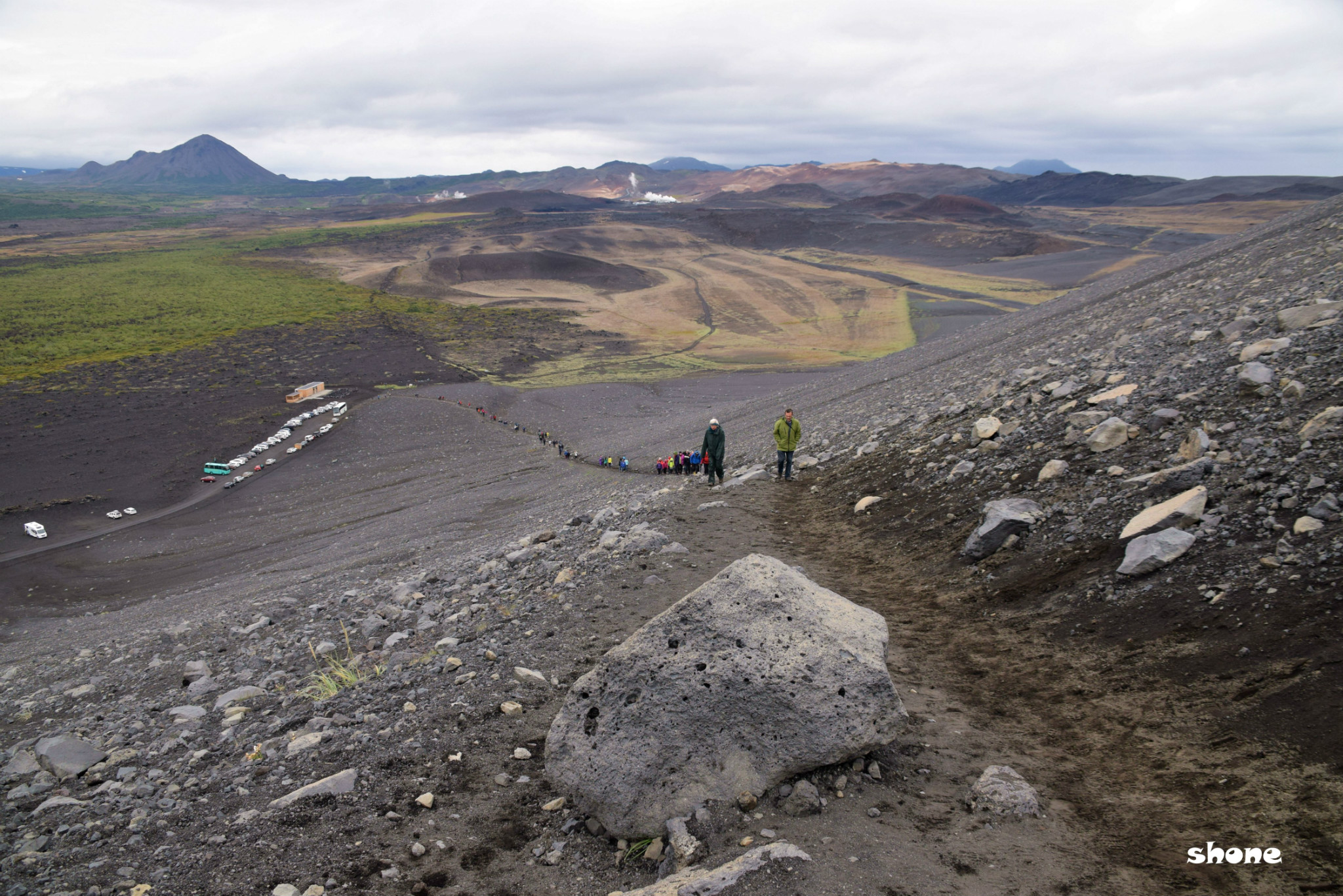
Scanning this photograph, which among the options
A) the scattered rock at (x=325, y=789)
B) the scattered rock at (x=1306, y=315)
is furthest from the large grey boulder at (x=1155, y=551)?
the scattered rock at (x=325, y=789)

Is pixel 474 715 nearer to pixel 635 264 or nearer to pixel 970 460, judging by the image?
pixel 970 460

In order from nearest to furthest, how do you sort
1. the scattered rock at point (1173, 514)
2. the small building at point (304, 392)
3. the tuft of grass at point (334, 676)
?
the scattered rock at point (1173, 514)
the tuft of grass at point (334, 676)
the small building at point (304, 392)

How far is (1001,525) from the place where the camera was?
8.55m

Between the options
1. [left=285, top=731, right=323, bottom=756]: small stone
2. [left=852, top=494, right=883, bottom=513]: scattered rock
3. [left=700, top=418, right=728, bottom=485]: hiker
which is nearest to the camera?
[left=285, top=731, right=323, bottom=756]: small stone

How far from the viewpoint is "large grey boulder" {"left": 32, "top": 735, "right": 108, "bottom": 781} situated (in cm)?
691

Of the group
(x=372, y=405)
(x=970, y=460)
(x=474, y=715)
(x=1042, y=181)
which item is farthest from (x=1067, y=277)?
(x=1042, y=181)

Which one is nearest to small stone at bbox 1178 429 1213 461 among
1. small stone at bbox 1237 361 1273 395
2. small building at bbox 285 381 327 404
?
small stone at bbox 1237 361 1273 395

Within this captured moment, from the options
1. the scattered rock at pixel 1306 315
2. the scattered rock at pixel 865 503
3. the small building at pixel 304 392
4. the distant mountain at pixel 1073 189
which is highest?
the distant mountain at pixel 1073 189

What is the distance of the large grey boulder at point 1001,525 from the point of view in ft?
27.9

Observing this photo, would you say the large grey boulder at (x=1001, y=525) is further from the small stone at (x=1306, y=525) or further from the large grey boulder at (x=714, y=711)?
the large grey boulder at (x=714, y=711)

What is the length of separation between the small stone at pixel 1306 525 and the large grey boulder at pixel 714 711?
4103 mm

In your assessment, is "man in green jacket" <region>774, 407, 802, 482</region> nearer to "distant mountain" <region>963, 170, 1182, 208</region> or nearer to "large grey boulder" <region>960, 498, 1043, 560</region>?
"large grey boulder" <region>960, 498, 1043, 560</region>

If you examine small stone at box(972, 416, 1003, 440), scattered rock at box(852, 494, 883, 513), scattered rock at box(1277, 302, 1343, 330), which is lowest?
scattered rock at box(852, 494, 883, 513)

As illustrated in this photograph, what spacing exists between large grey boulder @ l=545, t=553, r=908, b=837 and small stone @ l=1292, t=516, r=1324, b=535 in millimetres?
4103
